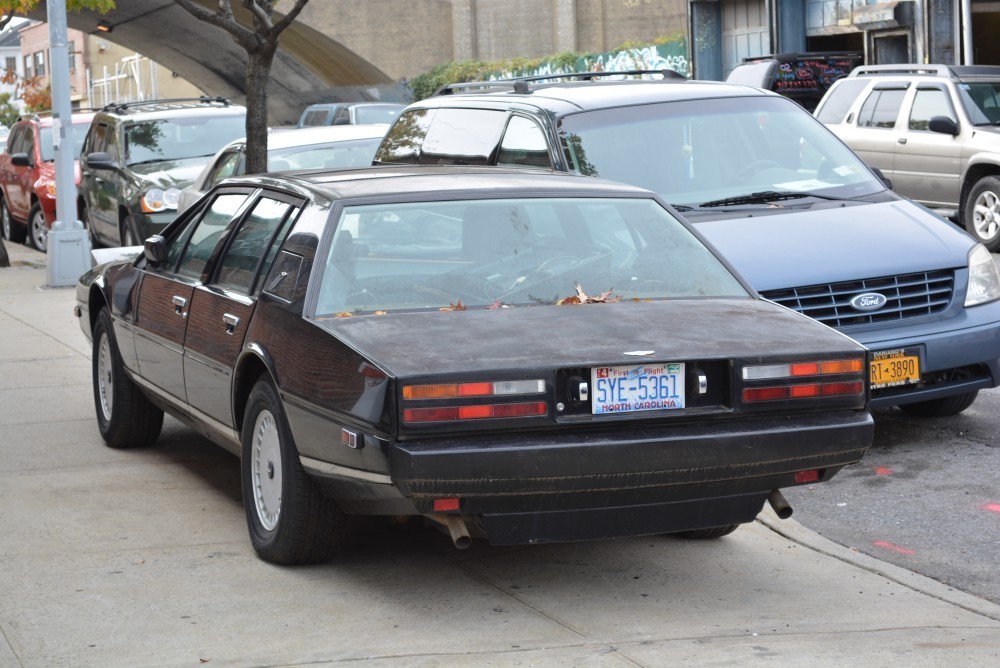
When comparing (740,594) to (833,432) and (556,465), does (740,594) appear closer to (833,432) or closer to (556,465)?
(833,432)

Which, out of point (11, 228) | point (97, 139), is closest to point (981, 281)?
point (97, 139)

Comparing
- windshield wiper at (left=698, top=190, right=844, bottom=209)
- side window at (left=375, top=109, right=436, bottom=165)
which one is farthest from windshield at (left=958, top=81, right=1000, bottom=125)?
windshield wiper at (left=698, top=190, right=844, bottom=209)

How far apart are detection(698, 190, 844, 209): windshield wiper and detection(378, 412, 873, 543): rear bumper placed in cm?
328

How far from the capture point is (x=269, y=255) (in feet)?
19.1

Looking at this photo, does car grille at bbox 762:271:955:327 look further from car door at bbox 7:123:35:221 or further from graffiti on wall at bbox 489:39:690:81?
graffiti on wall at bbox 489:39:690:81

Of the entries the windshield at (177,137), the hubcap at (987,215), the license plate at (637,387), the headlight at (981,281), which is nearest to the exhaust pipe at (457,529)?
the license plate at (637,387)

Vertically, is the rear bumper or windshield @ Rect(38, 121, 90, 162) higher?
windshield @ Rect(38, 121, 90, 162)

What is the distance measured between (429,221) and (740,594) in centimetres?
176

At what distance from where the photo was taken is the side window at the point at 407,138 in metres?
9.89

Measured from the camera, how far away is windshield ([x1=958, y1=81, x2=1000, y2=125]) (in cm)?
1550

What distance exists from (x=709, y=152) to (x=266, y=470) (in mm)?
4003

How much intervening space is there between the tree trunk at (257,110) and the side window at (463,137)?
11.9 ft

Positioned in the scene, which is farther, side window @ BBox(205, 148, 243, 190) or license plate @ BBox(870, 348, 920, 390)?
side window @ BBox(205, 148, 243, 190)

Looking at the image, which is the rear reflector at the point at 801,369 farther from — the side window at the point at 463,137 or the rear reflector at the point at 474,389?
the side window at the point at 463,137
